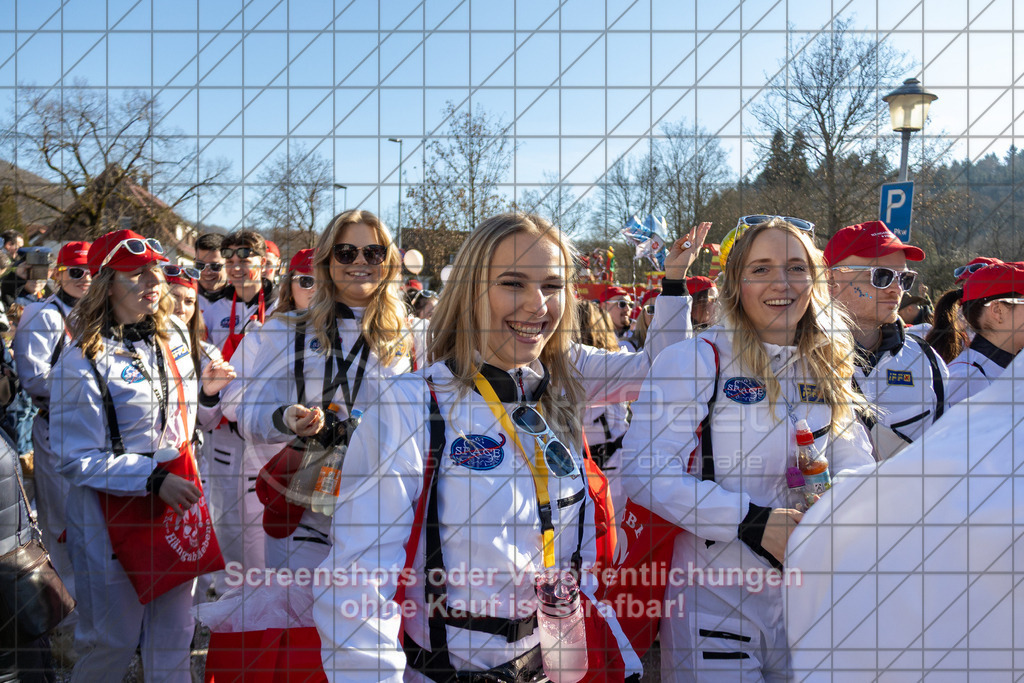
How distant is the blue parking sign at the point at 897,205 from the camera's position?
77.6 inches

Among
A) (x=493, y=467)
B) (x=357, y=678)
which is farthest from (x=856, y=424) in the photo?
(x=357, y=678)

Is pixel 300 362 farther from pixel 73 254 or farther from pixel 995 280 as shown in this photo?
pixel 995 280

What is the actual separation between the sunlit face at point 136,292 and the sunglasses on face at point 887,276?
233cm

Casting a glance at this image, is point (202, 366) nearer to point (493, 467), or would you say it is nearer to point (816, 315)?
point (493, 467)

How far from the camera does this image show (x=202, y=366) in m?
3.41

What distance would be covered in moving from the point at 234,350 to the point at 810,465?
281 centimetres

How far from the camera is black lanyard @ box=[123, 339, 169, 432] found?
272 cm

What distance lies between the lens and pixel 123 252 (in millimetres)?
2578

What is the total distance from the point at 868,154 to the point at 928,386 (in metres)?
1.08

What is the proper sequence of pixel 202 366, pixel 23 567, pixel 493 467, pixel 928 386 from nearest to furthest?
pixel 493 467 < pixel 23 567 < pixel 928 386 < pixel 202 366

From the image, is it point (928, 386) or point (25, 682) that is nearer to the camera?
point (25, 682)

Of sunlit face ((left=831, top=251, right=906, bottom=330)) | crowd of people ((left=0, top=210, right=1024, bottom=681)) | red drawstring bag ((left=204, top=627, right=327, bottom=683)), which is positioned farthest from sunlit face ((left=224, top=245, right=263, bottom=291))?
sunlit face ((left=831, top=251, right=906, bottom=330))

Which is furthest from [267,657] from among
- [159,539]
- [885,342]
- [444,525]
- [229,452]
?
[885,342]

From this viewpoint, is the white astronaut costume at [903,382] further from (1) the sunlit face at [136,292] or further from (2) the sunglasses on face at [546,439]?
(1) the sunlit face at [136,292]
